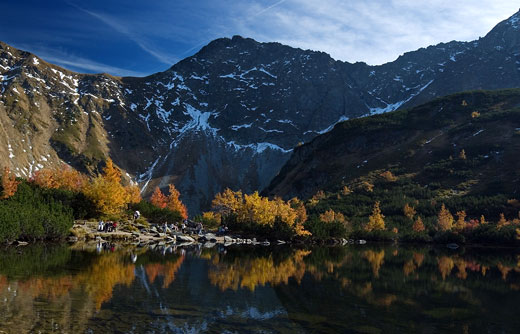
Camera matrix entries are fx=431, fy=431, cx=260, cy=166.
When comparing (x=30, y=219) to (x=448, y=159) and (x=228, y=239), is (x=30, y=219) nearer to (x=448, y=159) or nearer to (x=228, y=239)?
(x=228, y=239)

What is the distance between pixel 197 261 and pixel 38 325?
25.1 m

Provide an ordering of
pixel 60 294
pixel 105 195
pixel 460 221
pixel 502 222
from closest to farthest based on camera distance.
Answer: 1. pixel 60 294
2. pixel 105 195
3. pixel 502 222
4. pixel 460 221

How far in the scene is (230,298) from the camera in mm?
23094

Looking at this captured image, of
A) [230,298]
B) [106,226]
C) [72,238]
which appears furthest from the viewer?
[106,226]

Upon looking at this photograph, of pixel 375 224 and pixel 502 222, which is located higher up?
pixel 502 222

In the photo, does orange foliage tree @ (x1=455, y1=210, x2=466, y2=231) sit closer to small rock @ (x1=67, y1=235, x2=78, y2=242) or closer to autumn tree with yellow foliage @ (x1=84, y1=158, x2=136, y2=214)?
autumn tree with yellow foliage @ (x1=84, y1=158, x2=136, y2=214)

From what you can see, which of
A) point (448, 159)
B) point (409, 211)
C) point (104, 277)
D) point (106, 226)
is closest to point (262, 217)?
point (106, 226)

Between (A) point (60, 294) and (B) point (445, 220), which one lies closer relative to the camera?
(A) point (60, 294)

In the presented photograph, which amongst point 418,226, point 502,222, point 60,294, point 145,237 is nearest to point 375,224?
point 418,226

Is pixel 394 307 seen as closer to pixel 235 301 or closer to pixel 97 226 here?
pixel 235 301

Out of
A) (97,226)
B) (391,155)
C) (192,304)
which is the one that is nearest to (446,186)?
(391,155)

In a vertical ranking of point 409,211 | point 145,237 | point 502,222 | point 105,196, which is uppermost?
point 409,211

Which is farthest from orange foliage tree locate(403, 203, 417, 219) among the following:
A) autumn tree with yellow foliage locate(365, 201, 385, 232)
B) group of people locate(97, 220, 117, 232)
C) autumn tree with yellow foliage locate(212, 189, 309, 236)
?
group of people locate(97, 220, 117, 232)

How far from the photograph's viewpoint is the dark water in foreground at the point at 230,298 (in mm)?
16906
